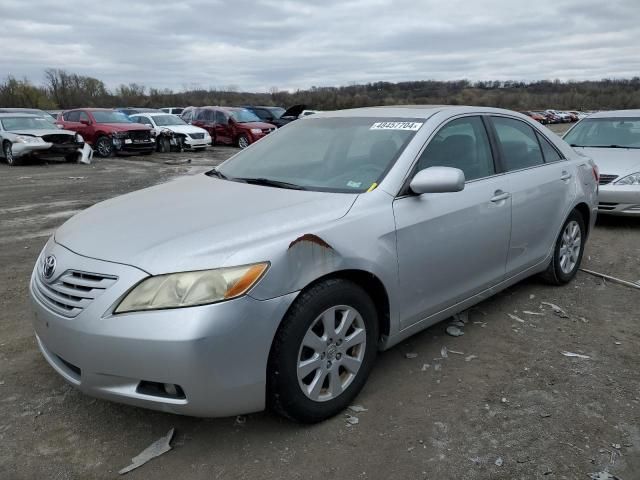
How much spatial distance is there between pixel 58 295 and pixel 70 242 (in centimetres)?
34

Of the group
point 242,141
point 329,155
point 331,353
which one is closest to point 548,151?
point 329,155

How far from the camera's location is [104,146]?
1809cm

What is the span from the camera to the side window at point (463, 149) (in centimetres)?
336

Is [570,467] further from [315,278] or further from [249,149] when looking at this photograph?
[249,149]

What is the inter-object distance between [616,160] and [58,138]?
47.8 ft

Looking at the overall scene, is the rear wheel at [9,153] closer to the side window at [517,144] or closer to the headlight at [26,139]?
the headlight at [26,139]

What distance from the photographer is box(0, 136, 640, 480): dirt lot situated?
8.02ft

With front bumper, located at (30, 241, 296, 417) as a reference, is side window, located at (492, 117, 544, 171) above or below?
above

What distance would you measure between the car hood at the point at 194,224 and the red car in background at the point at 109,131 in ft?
51.8

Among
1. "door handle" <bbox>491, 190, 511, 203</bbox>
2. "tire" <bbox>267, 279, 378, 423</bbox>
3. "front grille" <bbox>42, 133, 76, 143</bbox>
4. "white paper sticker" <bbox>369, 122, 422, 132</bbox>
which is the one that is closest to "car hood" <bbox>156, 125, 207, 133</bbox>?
"front grille" <bbox>42, 133, 76, 143</bbox>

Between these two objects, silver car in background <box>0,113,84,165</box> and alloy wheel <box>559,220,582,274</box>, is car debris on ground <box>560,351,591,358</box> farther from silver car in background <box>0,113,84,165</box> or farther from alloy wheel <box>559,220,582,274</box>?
silver car in background <box>0,113,84,165</box>

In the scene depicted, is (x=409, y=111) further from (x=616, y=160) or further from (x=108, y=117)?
(x=108, y=117)

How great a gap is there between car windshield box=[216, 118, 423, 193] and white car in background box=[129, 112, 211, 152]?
55.1 ft

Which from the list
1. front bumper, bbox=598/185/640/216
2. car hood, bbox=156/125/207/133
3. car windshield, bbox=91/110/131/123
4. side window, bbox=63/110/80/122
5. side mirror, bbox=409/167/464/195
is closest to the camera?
side mirror, bbox=409/167/464/195
